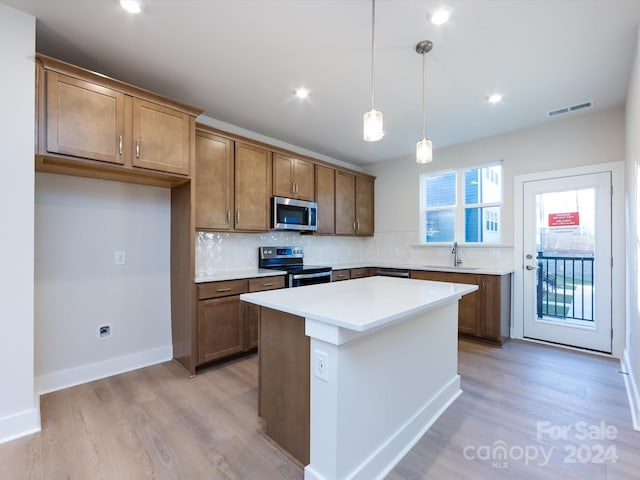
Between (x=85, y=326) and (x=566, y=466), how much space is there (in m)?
3.56

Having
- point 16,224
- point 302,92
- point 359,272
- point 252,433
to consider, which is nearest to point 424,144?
point 302,92

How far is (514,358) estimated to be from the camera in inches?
123

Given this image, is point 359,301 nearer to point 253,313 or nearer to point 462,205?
point 253,313

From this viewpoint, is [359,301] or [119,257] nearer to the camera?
[359,301]

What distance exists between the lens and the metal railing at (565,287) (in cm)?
331

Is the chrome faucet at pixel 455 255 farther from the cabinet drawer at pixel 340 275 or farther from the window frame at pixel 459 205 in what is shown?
the cabinet drawer at pixel 340 275

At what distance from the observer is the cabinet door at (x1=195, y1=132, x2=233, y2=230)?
298cm

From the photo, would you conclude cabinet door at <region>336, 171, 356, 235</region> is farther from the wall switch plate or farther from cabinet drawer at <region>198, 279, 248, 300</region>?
the wall switch plate

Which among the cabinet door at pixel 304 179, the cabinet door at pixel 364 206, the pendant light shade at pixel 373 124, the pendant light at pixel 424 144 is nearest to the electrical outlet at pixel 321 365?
the pendant light shade at pixel 373 124

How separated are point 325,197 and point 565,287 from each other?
3.14 meters

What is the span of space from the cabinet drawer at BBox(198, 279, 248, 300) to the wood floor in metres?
0.72

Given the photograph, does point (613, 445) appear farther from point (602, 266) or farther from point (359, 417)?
point (602, 266)

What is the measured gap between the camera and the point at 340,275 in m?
4.27

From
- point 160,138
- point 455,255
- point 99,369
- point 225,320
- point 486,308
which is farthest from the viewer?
point 455,255
